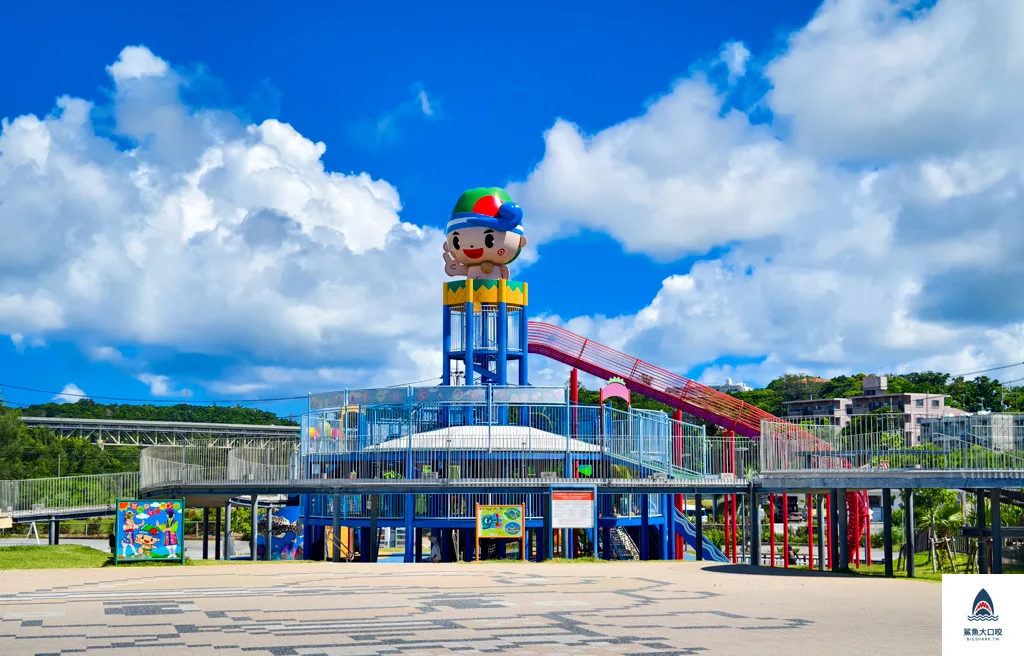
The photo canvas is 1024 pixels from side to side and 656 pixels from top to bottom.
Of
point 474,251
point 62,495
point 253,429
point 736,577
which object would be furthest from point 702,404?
point 253,429

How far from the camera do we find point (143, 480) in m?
42.5

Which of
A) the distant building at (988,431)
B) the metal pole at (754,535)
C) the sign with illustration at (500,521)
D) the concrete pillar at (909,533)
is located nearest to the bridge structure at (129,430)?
the sign with illustration at (500,521)

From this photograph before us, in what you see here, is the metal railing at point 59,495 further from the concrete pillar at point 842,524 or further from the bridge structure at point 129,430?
the bridge structure at point 129,430

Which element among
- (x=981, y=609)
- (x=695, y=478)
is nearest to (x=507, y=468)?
(x=695, y=478)

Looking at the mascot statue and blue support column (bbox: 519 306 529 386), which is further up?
the mascot statue

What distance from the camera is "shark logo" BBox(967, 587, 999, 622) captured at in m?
11.7

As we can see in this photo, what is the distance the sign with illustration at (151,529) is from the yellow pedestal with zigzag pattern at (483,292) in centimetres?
1872

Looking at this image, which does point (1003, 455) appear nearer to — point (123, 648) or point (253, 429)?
point (123, 648)

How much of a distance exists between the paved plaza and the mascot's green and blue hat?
70.4ft

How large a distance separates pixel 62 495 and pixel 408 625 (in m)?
33.7

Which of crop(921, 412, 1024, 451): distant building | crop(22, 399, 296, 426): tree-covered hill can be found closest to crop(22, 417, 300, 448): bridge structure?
crop(22, 399, 296, 426): tree-covered hill

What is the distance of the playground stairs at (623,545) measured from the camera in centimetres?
4244

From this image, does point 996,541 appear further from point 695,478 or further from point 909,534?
point 695,478

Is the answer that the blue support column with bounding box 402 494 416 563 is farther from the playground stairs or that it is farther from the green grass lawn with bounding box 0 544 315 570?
the playground stairs
